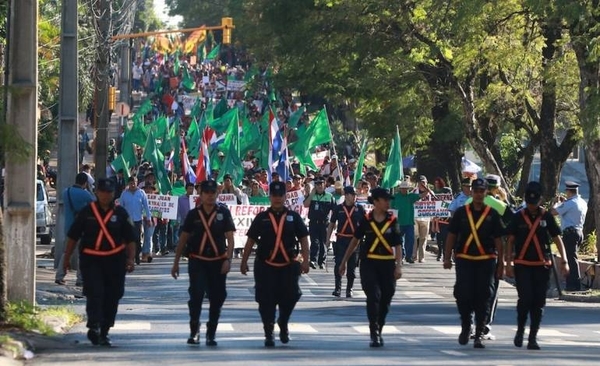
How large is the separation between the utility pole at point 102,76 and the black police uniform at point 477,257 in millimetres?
14413

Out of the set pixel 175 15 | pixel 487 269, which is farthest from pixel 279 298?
pixel 175 15

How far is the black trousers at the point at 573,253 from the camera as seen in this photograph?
26172 mm

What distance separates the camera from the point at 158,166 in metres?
37.1

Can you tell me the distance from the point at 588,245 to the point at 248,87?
3017 centimetres

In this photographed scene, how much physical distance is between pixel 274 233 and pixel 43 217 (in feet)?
73.9

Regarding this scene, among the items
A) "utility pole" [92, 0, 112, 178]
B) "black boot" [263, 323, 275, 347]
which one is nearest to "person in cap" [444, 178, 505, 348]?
"black boot" [263, 323, 275, 347]

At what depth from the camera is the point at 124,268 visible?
53.6ft

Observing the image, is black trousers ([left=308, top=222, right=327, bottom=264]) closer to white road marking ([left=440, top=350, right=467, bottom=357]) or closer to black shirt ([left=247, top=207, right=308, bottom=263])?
black shirt ([left=247, top=207, right=308, bottom=263])

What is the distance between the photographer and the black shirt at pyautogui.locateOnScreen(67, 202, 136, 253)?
1619 centimetres

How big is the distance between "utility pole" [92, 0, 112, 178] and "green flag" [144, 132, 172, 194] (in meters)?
3.96

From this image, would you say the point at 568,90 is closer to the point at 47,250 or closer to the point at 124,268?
the point at 47,250

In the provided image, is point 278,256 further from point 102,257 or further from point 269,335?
point 102,257

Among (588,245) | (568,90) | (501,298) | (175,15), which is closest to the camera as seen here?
(501,298)

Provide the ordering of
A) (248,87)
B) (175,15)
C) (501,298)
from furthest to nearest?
1. (175,15)
2. (248,87)
3. (501,298)
